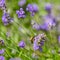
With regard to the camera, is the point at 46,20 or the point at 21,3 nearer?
the point at 46,20

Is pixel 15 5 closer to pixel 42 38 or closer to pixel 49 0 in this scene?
pixel 49 0

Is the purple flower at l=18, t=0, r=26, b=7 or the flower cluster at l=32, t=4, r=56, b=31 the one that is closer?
the flower cluster at l=32, t=4, r=56, b=31

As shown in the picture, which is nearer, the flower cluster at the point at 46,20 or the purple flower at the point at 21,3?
the flower cluster at the point at 46,20

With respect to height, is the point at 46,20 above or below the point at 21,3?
below

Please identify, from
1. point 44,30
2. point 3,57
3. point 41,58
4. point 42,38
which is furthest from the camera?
point 44,30

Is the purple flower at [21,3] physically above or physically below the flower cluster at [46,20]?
above

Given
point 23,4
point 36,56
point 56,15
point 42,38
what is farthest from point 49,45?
point 23,4

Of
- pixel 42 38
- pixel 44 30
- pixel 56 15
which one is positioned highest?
pixel 56 15

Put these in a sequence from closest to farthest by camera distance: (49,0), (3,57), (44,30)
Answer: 1. (3,57)
2. (44,30)
3. (49,0)

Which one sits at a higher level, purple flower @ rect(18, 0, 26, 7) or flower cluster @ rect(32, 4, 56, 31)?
purple flower @ rect(18, 0, 26, 7)

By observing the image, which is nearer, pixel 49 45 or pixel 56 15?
pixel 49 45

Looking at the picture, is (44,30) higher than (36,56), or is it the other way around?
(44,30)
